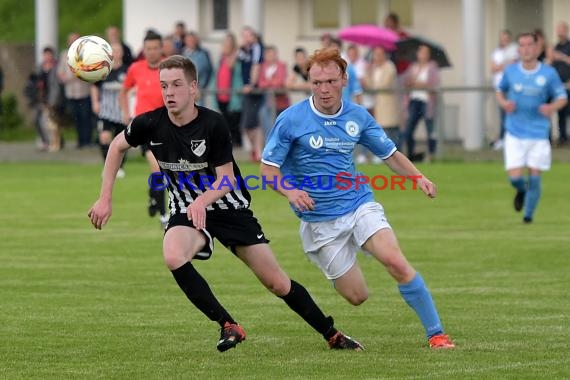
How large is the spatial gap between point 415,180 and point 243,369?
69.9 inches

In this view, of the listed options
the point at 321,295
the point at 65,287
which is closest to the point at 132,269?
the point at 65,287

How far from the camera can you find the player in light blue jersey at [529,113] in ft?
55.5

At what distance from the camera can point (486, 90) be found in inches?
977

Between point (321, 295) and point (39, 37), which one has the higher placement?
point (39, 37)

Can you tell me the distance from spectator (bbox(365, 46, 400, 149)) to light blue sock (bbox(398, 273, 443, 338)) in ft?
51.8

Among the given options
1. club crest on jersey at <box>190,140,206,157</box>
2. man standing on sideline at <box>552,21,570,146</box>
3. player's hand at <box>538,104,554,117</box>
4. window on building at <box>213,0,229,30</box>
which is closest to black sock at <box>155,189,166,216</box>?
player's hand at <box>538,104,554,117</box>

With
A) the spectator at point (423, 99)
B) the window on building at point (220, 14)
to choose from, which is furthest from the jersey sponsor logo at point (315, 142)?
the window on building at point (220, 14)

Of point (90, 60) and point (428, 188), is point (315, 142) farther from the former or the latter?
point (90, 60)

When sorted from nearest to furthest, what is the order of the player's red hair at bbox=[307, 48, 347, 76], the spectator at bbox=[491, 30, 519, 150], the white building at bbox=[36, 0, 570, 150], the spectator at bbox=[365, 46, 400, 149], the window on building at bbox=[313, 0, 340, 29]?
the player's red hair at bbox=[307, 48, 347, 76], the spectator at bbox=[365, 46, 400, 149], the spectator at bbox=[491, 30, 519, 150], the white building at bbox=[36, 0, 570, 150], the window on building at bbox=[313, 0, 340, 29]

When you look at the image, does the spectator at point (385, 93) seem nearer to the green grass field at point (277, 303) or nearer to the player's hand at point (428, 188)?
the green grass field at point (277, 303)

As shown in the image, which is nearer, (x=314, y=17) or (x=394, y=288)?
(x=394, y=288)

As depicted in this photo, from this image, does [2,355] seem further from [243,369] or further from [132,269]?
[132,269]

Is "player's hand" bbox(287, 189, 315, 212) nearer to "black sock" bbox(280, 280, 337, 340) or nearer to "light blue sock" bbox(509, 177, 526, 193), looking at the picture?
"black sock" bbox(280, 280, 337, 340)

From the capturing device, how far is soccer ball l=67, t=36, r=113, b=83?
1080 cm
